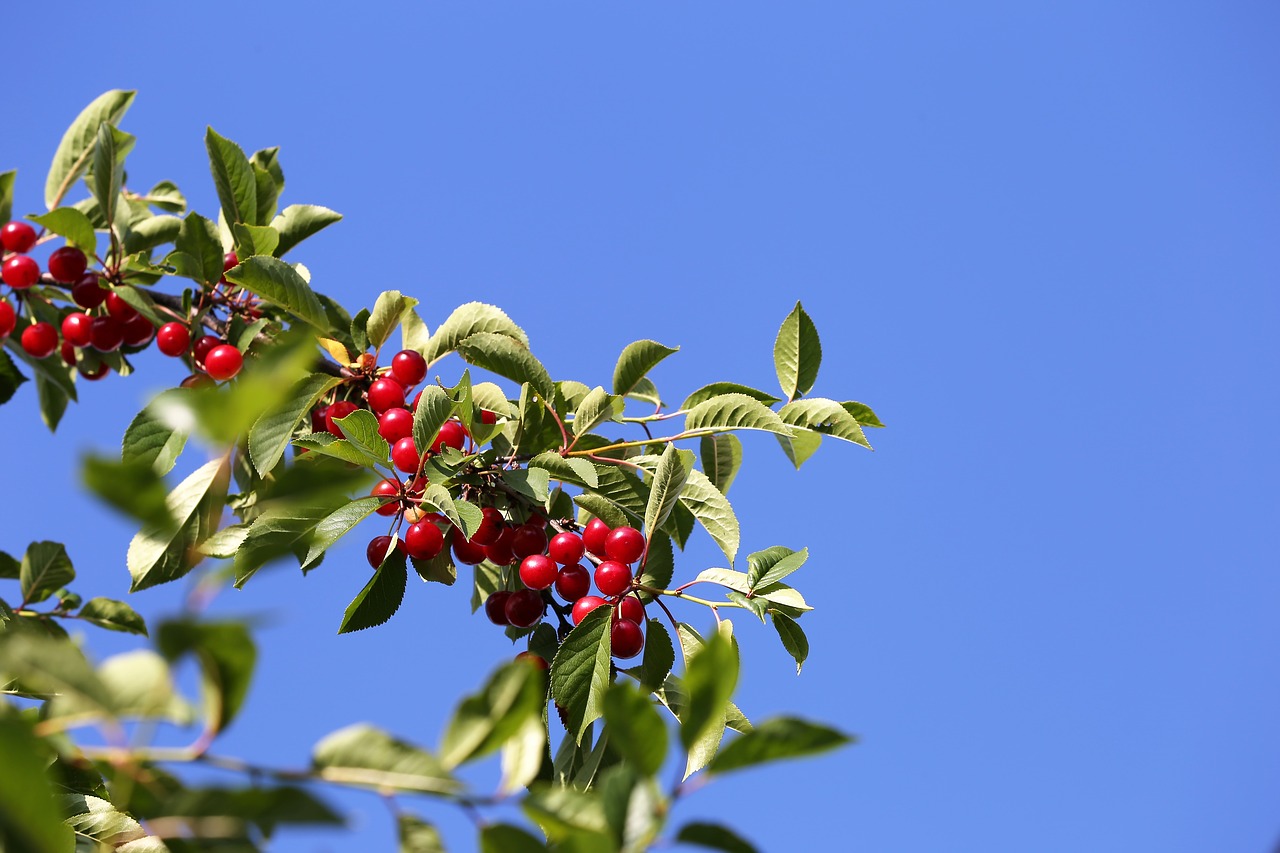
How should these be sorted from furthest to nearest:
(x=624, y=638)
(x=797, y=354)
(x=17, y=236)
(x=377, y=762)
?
(x=17, y=236) < (x=797, y=354) < (x=624, y=638) < (x=377, y=762)

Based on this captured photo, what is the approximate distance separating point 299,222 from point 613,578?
4.83 ft

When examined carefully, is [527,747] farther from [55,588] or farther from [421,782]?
[55,588]

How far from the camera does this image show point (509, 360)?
2.35 m

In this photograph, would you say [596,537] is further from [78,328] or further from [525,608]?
[78,328]

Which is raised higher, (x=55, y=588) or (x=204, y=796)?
(x=55, y=588)

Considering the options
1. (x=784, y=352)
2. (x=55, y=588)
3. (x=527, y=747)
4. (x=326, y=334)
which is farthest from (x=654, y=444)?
(x=55, y=588)

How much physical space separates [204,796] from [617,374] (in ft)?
5.81

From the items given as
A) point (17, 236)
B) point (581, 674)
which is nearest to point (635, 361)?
point (581, 674)

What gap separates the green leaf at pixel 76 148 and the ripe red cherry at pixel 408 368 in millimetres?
1610

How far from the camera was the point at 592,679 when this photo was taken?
80.6 inches

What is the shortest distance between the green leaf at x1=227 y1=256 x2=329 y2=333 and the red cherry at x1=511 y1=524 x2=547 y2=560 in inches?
28.5

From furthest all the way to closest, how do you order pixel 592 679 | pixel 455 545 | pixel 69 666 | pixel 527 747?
1. pixel 455 545
2. pixel 592 679
3. pixel 527 747
4. pixel 69 666

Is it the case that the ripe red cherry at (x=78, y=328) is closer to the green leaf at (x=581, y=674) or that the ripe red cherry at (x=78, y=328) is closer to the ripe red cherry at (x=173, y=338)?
the ripe red cherry at (x=173, y=338)

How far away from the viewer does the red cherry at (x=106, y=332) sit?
316 cm
